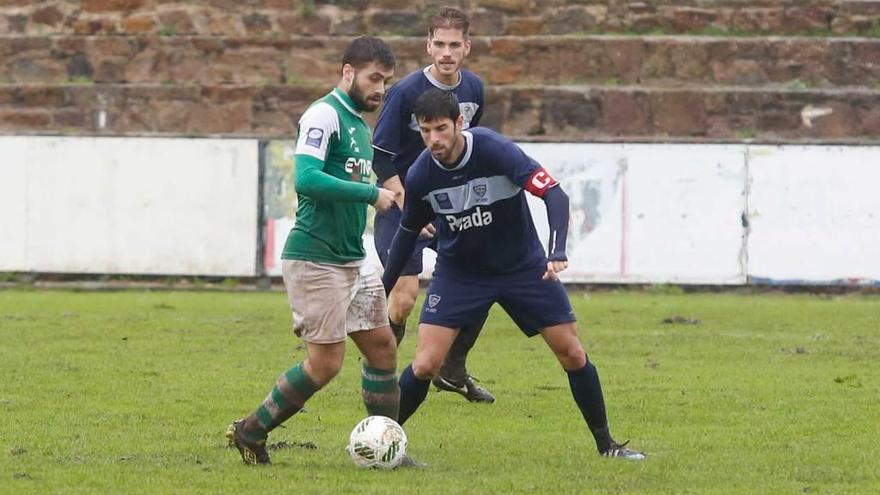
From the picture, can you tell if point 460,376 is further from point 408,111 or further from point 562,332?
point 562,332

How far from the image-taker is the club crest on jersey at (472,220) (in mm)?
9000

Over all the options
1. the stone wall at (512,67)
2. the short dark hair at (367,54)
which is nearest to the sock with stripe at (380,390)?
the short dark hair at (367,54)

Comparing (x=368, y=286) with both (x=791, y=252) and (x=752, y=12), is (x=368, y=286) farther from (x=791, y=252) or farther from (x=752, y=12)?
(x=752, y=12)

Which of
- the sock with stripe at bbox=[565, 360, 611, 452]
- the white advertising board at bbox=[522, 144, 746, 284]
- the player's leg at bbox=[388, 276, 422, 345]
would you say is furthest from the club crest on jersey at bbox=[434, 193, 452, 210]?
the white advertising board at bbox=[522, 144, 746, 284]

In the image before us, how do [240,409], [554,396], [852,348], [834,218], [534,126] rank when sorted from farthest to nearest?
[534,126] < [834,218] < [852,348] < [554,396] < [240,409]

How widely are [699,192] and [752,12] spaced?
175 inches

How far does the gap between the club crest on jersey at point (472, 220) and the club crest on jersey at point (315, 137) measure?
92cm

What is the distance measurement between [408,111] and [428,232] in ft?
5.08

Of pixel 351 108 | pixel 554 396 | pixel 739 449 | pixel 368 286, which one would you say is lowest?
pixel 554 396

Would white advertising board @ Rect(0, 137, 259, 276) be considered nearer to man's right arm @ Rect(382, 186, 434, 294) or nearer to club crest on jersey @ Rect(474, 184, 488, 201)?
man's right arm @ Rect(382, 186, 434, 294)

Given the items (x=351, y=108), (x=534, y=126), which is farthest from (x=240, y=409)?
(x=534, y=126)

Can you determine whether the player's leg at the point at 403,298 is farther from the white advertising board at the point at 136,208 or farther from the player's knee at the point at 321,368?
the white advertising board at the point at 136,208

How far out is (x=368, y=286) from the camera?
880 centimetres

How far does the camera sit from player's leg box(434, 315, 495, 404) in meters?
11.6
